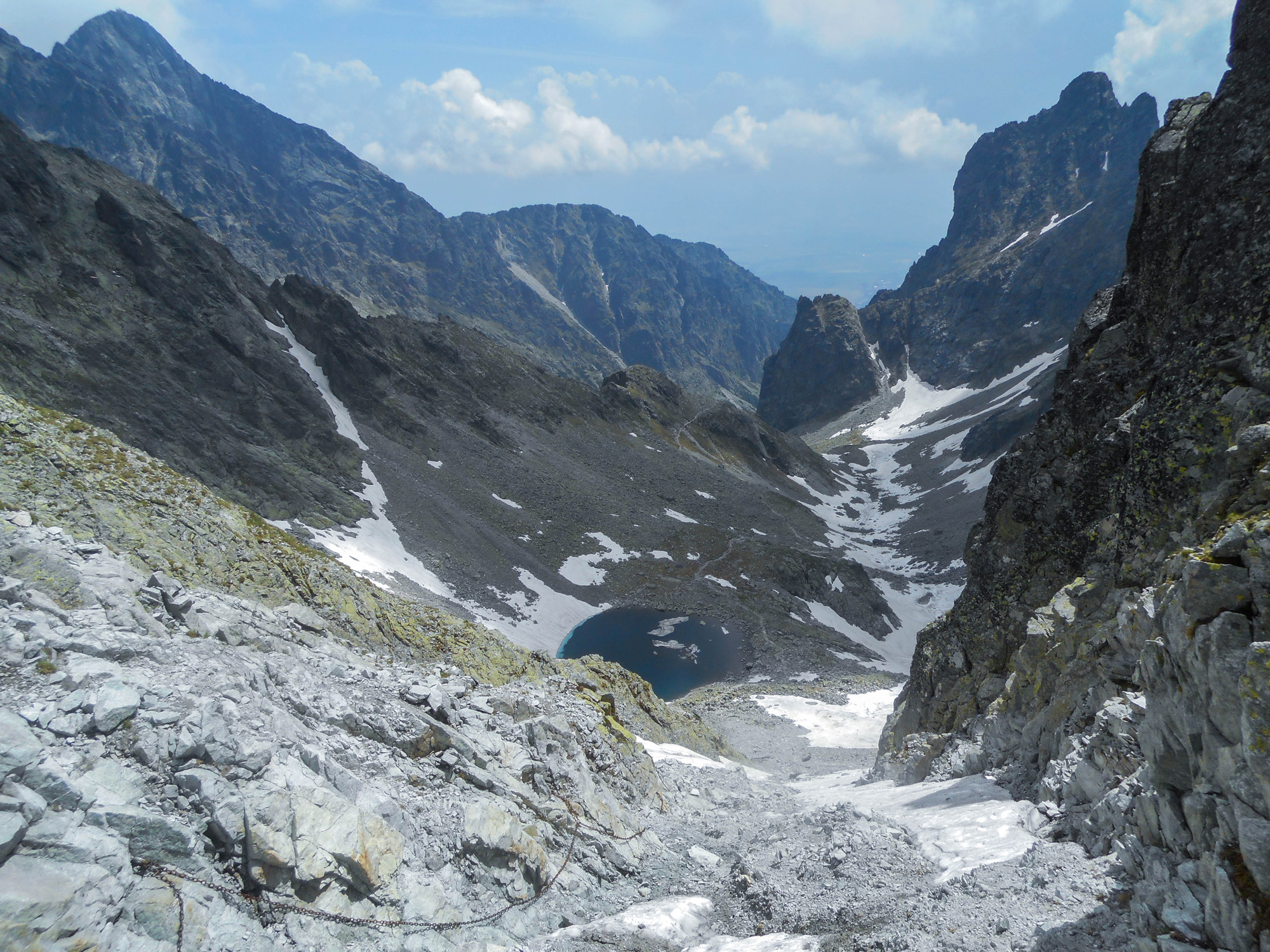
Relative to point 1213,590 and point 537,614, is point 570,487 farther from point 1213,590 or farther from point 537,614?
point 1213,590

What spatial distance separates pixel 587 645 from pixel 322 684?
1943 inches

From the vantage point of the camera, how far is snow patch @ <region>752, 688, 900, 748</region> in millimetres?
39250

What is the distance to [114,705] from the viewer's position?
802 cm

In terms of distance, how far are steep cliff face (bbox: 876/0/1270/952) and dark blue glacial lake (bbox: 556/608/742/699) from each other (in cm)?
2956

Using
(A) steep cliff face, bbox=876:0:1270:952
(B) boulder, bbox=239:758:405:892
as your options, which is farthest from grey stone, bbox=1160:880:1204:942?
(B) boulder, bbox=239:758:405:892

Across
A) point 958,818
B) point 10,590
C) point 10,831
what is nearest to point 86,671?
point 10,590

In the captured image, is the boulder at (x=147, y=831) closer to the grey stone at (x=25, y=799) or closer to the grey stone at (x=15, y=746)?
the grey stone at (x=25, y=799)

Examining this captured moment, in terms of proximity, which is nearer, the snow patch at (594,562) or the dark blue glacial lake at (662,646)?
the dark blue glacial lake at (662,646)

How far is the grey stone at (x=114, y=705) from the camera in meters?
7.83

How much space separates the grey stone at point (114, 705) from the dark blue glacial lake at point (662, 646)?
156 ft

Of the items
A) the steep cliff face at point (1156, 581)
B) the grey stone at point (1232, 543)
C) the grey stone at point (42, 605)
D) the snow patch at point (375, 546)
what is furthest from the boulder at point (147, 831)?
the snow patch at point (375, 546)

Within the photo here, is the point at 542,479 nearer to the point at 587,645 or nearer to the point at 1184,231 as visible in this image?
the point at 587,645

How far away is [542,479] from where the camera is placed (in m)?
90.4

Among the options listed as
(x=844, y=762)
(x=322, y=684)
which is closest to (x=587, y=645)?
(x=844, y=762)
